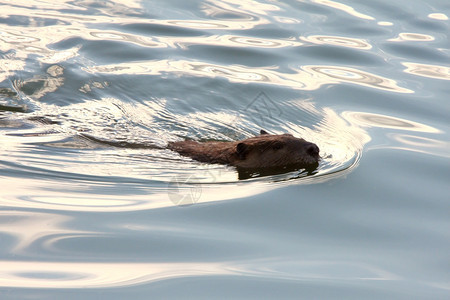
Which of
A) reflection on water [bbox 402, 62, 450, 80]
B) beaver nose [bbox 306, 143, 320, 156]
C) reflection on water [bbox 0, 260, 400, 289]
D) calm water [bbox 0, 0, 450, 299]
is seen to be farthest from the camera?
reflection on water [bbox 402, 62, 450, 80]

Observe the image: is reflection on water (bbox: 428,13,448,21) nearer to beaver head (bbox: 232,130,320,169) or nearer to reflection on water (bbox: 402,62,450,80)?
reflection on water (bbox: 402,62,450,80)

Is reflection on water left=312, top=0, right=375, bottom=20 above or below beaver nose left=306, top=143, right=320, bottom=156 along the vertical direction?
above

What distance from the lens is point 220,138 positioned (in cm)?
807

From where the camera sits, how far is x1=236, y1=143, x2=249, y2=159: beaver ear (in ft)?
22.1

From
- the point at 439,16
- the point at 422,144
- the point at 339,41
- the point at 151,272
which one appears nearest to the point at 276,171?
the point at 422,144

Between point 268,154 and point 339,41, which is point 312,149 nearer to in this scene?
point 268,154

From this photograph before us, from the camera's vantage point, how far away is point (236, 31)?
39.4 ft

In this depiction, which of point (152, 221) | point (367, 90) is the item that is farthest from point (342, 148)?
point (152, 221)

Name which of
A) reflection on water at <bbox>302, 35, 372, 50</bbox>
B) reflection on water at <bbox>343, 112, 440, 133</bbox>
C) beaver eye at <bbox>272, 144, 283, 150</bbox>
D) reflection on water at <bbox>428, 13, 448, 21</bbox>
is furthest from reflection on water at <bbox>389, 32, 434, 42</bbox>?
beaver eye at <bbox>272, 144, 283, 150</bbox>

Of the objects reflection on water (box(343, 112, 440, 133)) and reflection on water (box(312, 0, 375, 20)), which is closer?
reflection on water (box(343, 112, 440, 133))

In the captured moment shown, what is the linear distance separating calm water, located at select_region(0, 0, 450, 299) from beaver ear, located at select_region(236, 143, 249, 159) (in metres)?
0.29

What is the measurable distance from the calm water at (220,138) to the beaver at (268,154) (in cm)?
17

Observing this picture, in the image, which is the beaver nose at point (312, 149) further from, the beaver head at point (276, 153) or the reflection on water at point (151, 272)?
the reflection on water at point (151, 272)

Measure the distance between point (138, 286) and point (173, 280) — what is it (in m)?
0.21
